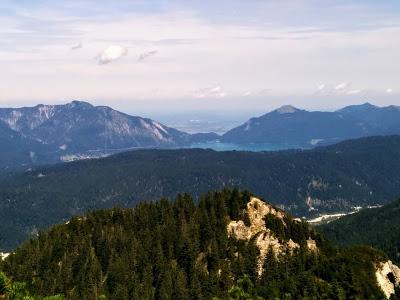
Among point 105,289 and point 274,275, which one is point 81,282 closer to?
point 105,289

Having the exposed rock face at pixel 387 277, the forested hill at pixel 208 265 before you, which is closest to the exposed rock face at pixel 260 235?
the forested hill at pixel 208 265

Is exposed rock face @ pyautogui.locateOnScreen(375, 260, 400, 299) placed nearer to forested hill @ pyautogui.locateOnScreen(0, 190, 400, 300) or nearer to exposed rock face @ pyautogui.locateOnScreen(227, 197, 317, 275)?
forested hill @ pyautogui.locateOnScreen(0, 190, 400, 300)

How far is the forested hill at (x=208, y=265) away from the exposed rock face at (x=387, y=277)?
444 millimetres

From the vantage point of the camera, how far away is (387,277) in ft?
582

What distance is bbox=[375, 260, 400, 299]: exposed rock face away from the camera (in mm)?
172337

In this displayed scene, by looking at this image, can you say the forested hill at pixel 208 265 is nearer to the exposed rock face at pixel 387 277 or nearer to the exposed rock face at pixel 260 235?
the exposed rock face at pixel 260 235

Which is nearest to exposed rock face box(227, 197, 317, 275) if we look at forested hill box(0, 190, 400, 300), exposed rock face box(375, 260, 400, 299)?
forested hill box(0, 190, 400, 300)

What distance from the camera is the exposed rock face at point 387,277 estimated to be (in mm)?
172337

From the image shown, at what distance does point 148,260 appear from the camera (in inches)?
7397

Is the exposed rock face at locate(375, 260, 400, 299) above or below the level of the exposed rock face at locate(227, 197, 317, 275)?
below

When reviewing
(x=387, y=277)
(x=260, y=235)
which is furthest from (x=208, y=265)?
(x=387, y=277)

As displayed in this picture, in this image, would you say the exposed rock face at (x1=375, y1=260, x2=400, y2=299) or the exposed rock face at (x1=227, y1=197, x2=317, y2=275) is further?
the exposed rock face at (x1=227, y1=197, x2=317, y2=275)

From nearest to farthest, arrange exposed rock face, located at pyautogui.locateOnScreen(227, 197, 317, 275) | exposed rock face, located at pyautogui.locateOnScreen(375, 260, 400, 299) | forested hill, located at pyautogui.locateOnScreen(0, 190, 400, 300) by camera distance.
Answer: forested hill, located at pyautogui.locateOnScreen(0, 190, 400, 300) → exposed rock face, located at pyautogui.locateOnScreen(375, 260, 400, 299) → exposed rock face, located at pyautogui.locateOnScreen(227, 197, 317, 275)

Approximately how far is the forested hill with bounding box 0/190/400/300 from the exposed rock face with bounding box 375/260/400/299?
444 mm
